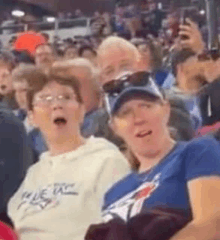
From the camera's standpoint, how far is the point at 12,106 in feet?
13.1

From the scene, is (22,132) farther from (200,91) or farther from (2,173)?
(200,91)

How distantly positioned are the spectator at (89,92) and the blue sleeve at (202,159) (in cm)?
102

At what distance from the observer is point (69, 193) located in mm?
2309

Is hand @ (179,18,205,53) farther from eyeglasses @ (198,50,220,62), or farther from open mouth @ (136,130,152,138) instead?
open mouth @ (136,130,152,138)

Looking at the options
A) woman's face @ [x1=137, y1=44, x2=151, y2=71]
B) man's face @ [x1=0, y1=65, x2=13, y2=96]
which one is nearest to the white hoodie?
man's face @ [x1=0, y1=65, x2=13, y2=96]

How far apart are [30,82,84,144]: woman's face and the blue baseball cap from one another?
Answer: 0.36 meters

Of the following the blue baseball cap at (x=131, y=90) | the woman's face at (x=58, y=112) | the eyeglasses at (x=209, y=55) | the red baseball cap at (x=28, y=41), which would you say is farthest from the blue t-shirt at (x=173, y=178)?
the red baseball cap at (x=28, y=41)

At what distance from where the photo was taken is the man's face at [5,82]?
13.3 ft

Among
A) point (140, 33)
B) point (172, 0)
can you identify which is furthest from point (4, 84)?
point (172, 0)

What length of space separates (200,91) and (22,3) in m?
14.3

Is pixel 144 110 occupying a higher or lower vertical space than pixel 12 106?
higher

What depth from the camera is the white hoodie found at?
2.27 meters

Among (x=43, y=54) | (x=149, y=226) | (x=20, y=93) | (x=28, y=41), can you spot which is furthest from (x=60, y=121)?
(x=28, y=41)

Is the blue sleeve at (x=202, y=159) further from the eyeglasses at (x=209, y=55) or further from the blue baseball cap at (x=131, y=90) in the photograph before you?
the eyeglasses at (x=209, y=55)
